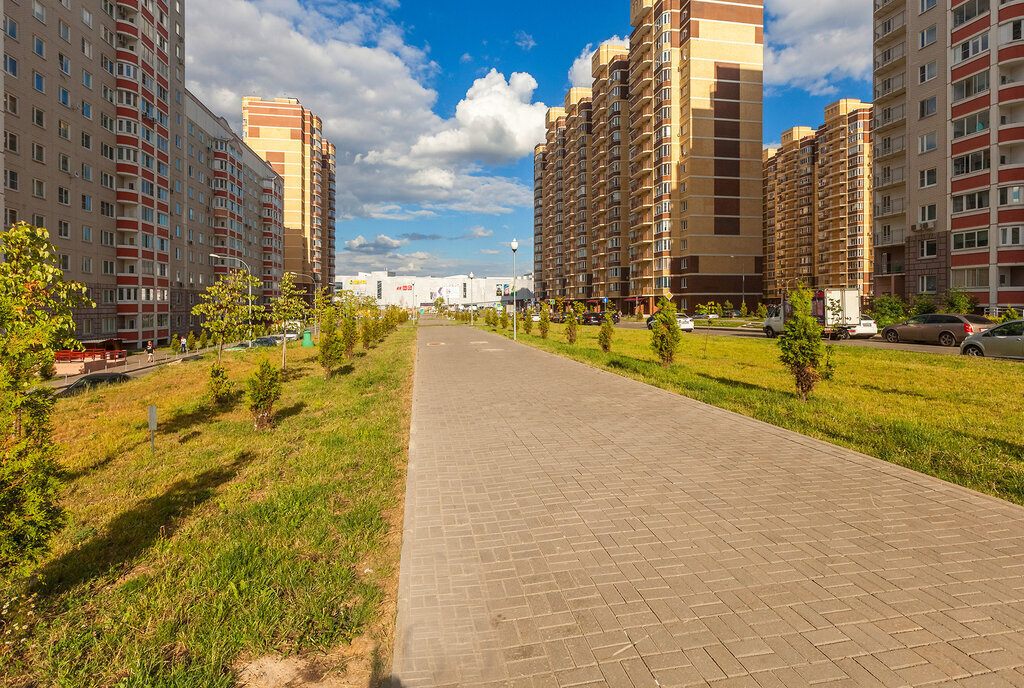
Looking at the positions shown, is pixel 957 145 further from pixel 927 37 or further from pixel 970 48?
pixel 927 37

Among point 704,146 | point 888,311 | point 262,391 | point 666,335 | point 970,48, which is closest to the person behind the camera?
point 262,391

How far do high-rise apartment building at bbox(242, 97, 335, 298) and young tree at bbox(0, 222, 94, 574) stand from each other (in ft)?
347

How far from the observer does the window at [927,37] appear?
41094 mm

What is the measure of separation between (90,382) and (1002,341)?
108 feet

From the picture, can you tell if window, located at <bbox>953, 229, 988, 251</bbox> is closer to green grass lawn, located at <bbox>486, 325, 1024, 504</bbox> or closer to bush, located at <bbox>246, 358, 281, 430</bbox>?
green grass lawn, located at <bbox>486, 325, 1024, 504</bbox>

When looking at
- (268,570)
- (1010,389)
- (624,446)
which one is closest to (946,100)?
(1010,389)

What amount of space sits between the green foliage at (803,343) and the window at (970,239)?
125 ft

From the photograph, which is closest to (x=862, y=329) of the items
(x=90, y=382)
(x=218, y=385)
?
(x=218, y=385)

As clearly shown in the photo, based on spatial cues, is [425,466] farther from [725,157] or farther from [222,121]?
[222,121]

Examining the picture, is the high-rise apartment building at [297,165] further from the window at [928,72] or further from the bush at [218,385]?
the bush at [218,385]

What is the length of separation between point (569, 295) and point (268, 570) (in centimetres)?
10809

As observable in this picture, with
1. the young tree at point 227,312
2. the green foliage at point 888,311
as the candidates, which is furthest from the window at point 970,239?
the young tree at point 227,312

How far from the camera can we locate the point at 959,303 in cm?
3291

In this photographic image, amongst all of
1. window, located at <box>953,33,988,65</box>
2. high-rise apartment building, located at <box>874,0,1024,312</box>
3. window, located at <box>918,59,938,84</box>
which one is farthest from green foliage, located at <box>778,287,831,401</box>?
window, located at <box>918,59,938,84</box>
